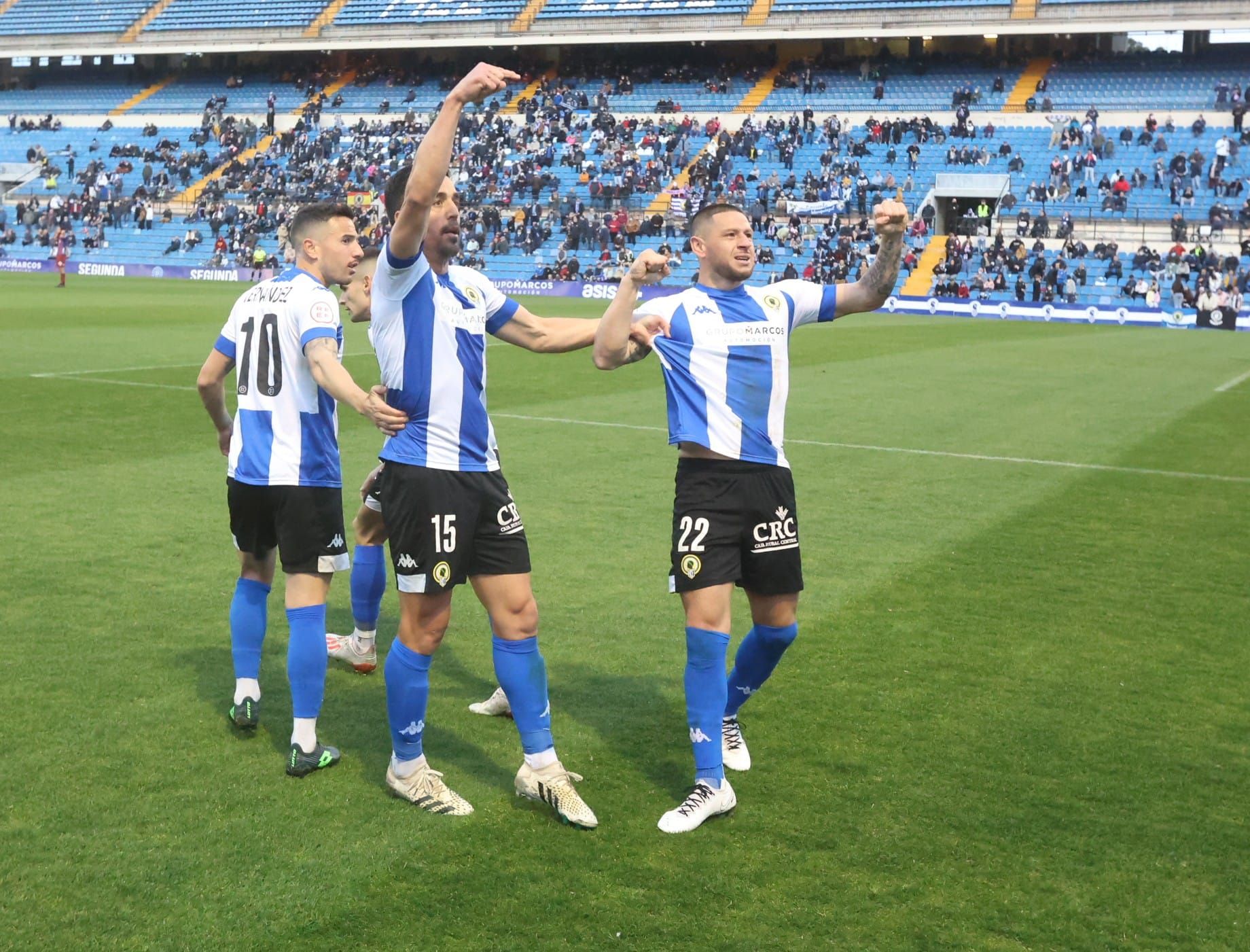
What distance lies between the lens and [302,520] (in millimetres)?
5176

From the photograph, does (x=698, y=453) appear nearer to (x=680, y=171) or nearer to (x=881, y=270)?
(x=881, y=270)

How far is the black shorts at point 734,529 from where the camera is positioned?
4816mm

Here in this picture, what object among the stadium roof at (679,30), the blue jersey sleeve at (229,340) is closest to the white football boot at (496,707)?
the blue jersey sleeve at (229,340)

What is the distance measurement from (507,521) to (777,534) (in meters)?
1.01

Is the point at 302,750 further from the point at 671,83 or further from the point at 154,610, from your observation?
the point at 671,83

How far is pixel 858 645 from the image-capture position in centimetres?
683

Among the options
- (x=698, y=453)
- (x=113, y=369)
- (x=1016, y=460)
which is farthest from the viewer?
(x=113, y=369)

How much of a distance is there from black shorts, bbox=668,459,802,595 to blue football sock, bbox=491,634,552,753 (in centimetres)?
58

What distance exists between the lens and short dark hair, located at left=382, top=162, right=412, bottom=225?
14.9 feet

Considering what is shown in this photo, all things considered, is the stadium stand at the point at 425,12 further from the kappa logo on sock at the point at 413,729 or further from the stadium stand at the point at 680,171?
the kappa logo on sock at the point at 413,729

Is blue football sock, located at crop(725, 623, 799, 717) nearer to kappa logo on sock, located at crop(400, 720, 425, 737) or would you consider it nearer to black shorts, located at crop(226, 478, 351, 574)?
kappa logo on sock, located at crop(400, 720, 425, 737)

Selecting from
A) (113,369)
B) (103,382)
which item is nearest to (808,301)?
(103,382)

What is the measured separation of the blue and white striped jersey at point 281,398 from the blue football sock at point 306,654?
521 millimetres

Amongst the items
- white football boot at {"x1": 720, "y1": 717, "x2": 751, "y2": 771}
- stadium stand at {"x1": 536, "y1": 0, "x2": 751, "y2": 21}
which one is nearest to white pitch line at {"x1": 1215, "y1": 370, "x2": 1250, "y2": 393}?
white football boot at {"x1": 720, "y1": 717, "x2": 751, "y2": 771}
